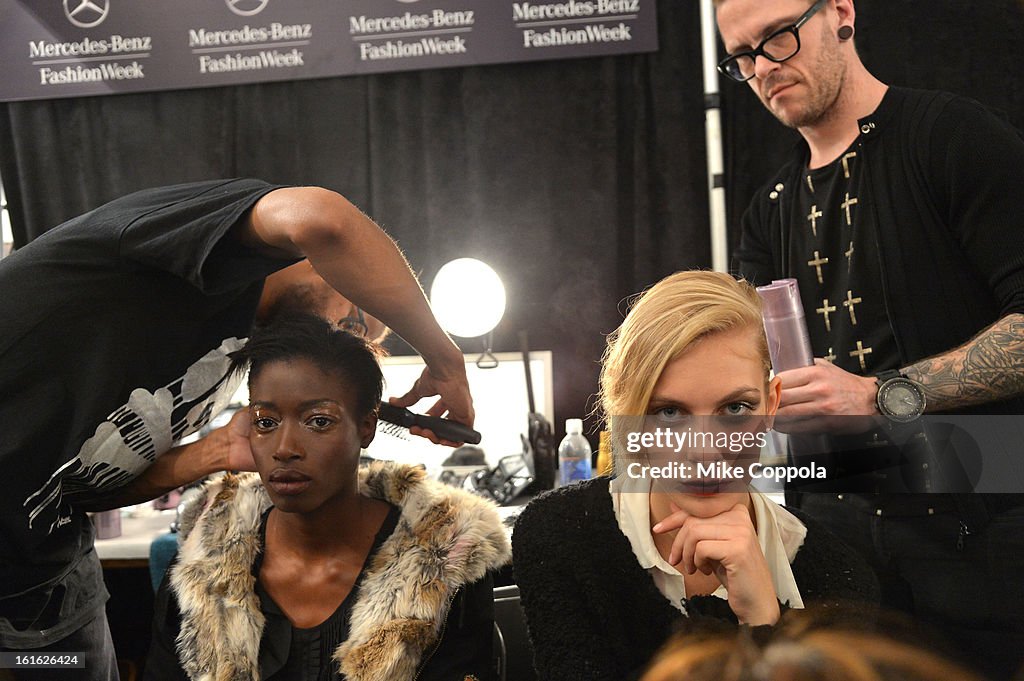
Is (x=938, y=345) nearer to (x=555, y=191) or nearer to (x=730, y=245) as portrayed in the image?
(x=730, y=245)

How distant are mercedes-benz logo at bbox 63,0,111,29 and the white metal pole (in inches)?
41.1

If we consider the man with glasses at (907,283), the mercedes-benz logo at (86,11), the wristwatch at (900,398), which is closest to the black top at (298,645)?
the man with glasses at (907,283)

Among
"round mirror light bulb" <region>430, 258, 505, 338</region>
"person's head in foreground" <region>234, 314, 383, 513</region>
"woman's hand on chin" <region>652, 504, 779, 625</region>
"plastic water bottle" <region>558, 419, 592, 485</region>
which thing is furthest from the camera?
"round mirror light bulb" <region>430, 258, 505, 338</region>

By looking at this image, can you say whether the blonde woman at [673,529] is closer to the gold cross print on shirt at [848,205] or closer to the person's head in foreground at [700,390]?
the person's head in foreground at [700,390]

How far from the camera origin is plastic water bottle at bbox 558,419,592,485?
121 centimetres

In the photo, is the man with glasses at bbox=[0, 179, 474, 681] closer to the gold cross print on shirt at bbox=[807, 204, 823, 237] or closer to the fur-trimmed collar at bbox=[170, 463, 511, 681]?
the fur-trimmed collar at bbox=[170, 463, 511, 681]

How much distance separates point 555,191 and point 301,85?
1.69 feet

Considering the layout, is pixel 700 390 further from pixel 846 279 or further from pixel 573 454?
pixel 573 454

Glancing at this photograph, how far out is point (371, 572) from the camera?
3.77ft

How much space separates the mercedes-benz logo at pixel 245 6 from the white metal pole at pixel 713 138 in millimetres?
772

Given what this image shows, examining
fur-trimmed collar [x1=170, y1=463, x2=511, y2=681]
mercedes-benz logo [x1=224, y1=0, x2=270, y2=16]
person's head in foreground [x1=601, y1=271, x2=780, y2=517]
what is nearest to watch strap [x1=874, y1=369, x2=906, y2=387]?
person's head in foreground [x1=601, y1=271, x2=780, y2=517]

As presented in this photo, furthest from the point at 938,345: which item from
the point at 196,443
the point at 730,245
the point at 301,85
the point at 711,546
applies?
the point at 301,85

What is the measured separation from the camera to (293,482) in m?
1.10

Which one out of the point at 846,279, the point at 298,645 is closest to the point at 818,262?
the point at 846,279
